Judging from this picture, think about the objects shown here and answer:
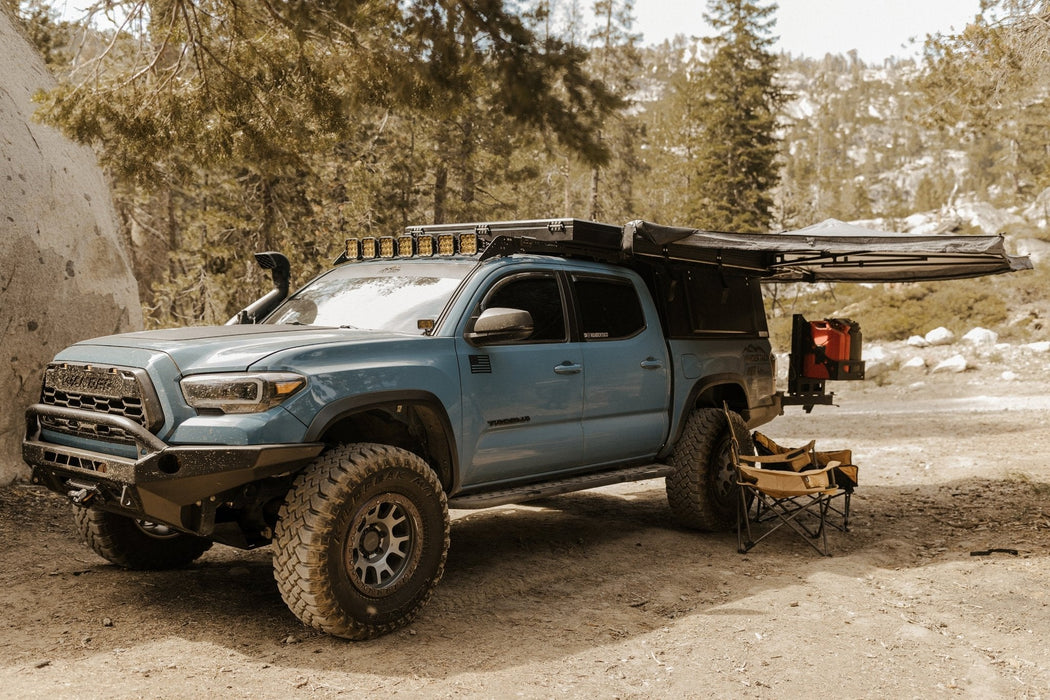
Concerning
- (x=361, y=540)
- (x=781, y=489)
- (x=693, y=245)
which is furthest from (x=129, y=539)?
(x=693, y=245)

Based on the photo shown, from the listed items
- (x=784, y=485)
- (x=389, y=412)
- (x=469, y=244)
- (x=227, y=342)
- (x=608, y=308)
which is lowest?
(x=784, y=485)

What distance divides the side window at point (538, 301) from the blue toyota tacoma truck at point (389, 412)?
2 cm

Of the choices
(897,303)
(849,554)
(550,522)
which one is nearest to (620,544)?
(550,522)

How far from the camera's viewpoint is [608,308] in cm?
673

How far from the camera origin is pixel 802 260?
8.47 metres

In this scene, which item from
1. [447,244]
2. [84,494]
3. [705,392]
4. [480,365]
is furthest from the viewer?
[705,392]

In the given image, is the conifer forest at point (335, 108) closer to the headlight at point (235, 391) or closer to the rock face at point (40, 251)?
the rock face at point (40, 251)

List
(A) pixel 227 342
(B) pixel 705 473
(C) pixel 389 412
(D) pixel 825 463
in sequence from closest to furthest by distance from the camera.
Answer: (A) pixel 227 342 → (C) pixel 389 412 → (B) pixel 705 473 → (D) pixel 825 463

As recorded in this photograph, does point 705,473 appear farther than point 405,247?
Yes

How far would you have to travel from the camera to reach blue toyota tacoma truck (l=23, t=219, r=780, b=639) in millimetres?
4453

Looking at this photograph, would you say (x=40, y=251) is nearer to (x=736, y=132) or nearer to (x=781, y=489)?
(x=781, y=489)

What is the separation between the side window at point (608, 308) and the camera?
6512 mm

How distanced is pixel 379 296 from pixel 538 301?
1.09 meters

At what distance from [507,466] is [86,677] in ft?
8.53
